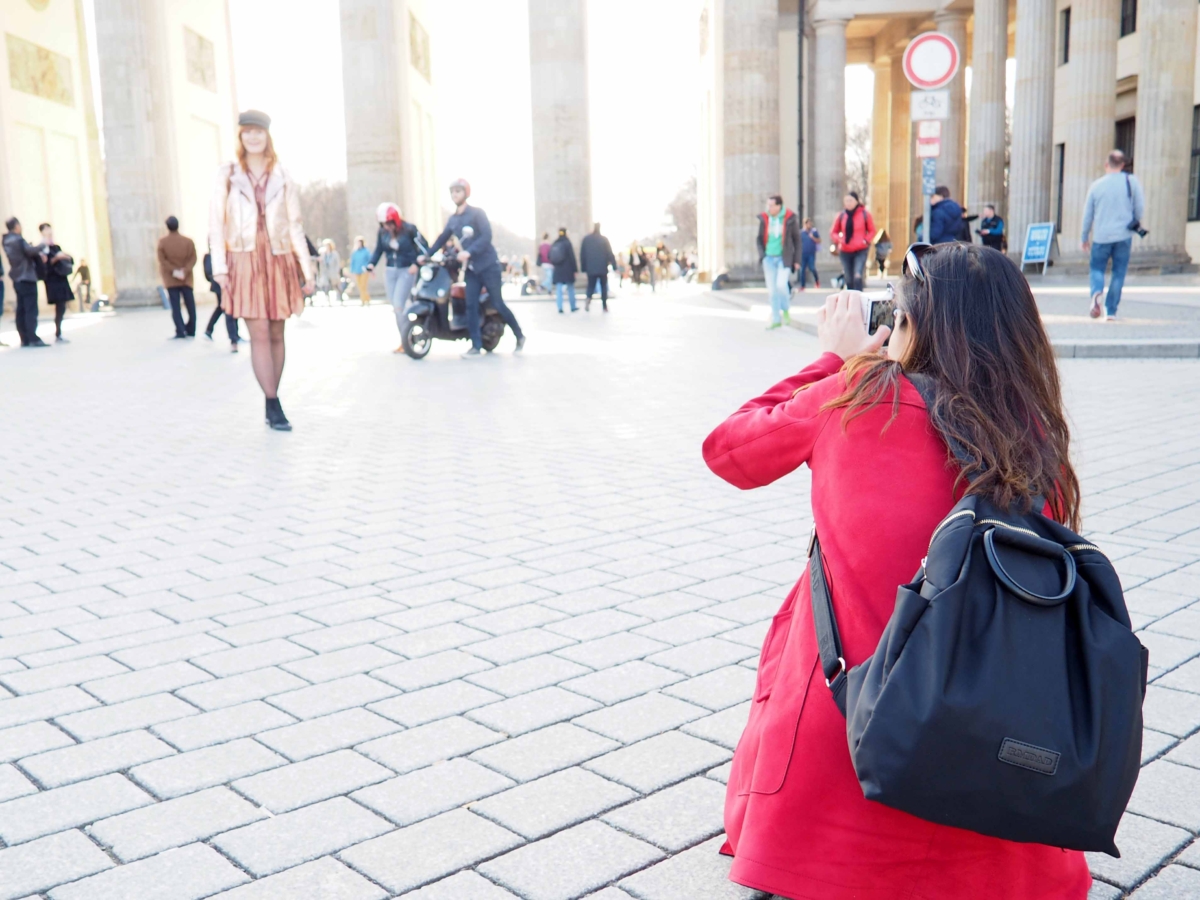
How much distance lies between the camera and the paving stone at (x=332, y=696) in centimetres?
329

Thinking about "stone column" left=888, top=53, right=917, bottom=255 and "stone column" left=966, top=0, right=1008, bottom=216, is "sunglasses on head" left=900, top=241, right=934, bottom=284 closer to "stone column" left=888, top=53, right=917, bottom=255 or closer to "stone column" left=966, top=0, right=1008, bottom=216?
"stone column" left=966, top=0, right=1008, bottom=216

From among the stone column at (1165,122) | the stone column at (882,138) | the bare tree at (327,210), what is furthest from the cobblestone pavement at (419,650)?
the bare tree at (327,210)

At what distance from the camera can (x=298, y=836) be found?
Result: 257 cm

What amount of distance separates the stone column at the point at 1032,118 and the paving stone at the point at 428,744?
81.5ft

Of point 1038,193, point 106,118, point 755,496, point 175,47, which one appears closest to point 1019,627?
point 755,496

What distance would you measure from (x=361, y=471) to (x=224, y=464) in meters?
0.87

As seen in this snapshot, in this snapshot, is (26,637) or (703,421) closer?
(26,637)

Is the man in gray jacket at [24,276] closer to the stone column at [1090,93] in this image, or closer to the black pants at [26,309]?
the black pants at [26,309]

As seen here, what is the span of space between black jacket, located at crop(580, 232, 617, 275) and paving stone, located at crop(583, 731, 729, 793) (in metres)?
21.2

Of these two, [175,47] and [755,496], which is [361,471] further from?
[175,47]

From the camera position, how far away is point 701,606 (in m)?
4.18

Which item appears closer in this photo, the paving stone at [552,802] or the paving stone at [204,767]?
the paving stone at [552,802]

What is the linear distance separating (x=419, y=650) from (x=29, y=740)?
1.11 metres

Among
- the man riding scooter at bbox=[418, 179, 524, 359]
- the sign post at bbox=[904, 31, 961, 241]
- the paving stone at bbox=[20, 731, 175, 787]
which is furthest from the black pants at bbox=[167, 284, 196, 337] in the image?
the paving stone at bbox=[20, 731, 175, 787]
